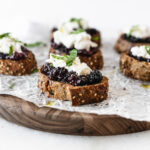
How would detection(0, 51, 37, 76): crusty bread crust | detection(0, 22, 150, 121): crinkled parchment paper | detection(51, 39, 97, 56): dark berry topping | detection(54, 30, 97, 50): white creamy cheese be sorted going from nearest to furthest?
detection(0, 22, 150, 121): crinkled parchment paper, detection(0, 51, 37, 76): crusty bread crust, detection(54, 30, 97, 50): white creamy cheese, detection(51, 39, 97, 56): dark berry topping

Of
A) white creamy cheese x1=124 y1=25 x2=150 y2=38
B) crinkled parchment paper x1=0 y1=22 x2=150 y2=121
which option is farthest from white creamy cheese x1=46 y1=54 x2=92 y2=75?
white creamy cheese x1=124 y1=25 x2=150 y2=38

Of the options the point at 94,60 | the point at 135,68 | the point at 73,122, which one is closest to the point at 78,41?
the point at 94,60

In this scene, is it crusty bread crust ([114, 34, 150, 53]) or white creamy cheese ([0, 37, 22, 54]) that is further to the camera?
crusty bread crust ([114, 34, 150, 53])

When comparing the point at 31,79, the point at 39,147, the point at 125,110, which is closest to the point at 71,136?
the point at 39,147

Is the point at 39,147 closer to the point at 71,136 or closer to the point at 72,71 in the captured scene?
the point at 71,136

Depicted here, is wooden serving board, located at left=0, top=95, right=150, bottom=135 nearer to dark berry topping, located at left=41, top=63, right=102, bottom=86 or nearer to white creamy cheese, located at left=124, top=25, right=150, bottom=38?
dark berry topping, located at left=41, top=63, right=102, bottom=86

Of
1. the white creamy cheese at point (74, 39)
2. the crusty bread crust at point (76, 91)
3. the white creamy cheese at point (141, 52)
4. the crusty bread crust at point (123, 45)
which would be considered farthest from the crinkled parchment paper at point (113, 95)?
the crusty bread crust at point (123, 45)

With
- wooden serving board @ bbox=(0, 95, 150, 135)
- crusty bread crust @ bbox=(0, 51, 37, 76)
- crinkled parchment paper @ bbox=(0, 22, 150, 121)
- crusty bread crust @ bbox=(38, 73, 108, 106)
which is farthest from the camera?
crusty bread crust @ bbox=(0, 51, 37, 76)

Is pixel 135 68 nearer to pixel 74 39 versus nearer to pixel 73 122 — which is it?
pixel 74 39
